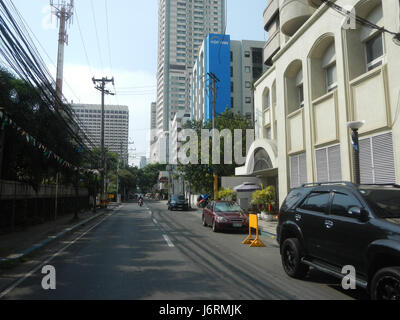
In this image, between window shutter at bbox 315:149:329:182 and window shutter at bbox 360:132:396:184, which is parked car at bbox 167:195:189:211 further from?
window shutter at bbox 360:132:396:184

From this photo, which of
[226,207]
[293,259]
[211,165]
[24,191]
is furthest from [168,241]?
[211,165]

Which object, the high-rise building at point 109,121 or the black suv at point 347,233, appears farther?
the high-rise building at point 109,121

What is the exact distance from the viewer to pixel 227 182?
27.6 m

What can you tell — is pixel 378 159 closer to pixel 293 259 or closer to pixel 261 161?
pixel 293 259

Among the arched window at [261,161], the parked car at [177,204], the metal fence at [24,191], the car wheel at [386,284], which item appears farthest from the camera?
the parked car at [177,204]

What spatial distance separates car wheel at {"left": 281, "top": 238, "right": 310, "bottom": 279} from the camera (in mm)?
6270

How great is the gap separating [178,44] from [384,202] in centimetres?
13831

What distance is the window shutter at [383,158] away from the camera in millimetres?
10375

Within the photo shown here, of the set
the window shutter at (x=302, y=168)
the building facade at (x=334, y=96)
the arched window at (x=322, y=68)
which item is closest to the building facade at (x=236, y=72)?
the building facade at (x=334, y=96)

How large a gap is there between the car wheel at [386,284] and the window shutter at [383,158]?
23.6ft

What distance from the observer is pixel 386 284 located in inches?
162

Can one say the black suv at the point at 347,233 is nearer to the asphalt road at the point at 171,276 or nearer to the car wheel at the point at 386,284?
the car wheel at the point at 386,284

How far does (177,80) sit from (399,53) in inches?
4959
